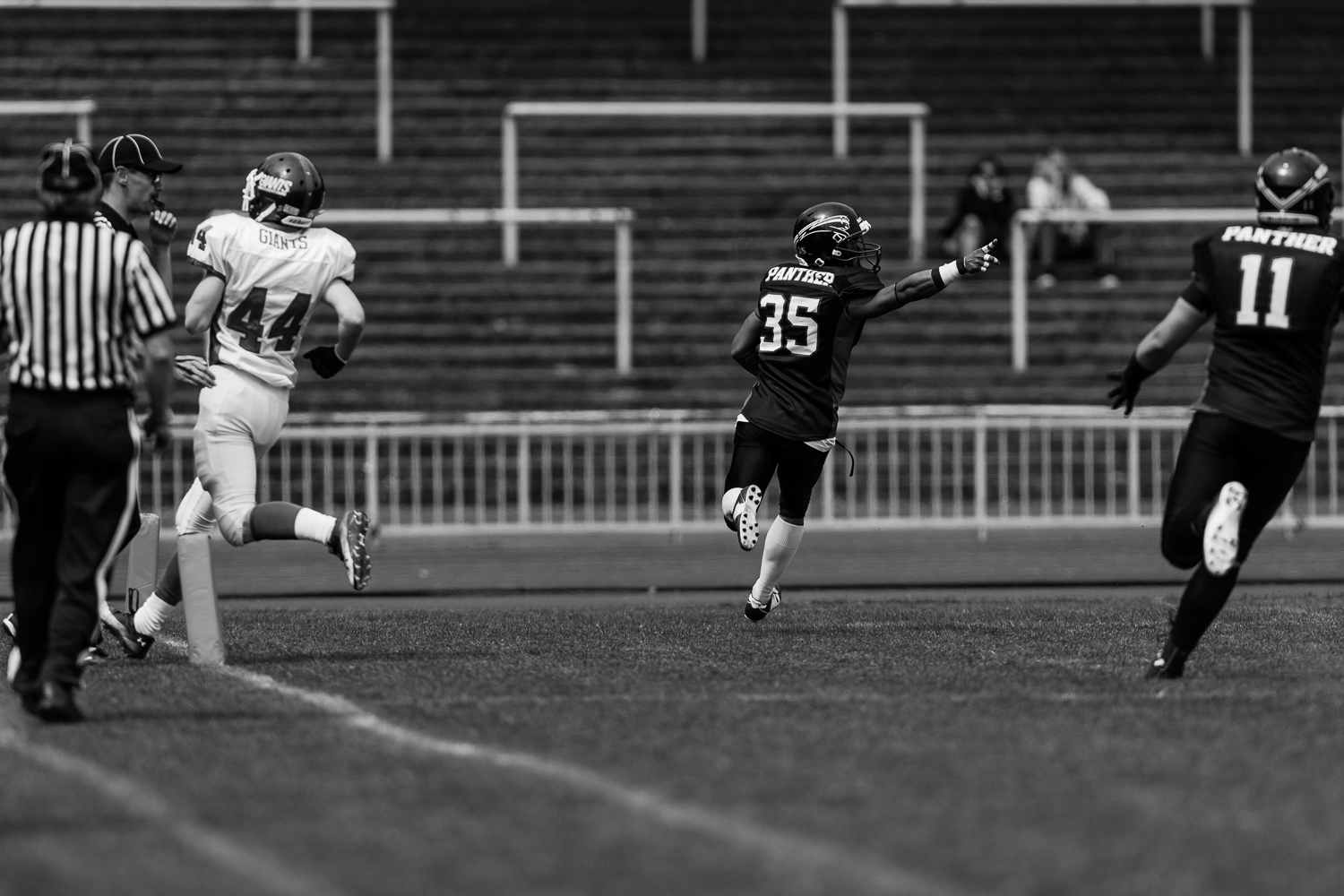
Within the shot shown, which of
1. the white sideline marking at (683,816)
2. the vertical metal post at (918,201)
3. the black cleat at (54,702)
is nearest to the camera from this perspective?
the white sideline marking at (683,816)

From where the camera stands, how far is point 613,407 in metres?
20.7

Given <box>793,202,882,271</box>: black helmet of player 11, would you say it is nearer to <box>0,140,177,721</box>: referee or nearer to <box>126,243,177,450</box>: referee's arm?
<box>126,243,177,450</box>: referee's arm

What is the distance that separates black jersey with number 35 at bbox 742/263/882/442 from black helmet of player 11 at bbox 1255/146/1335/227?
308 cm

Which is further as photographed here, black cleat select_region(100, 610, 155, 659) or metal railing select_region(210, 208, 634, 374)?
metal railing select_region(210, 208, 634, 374)

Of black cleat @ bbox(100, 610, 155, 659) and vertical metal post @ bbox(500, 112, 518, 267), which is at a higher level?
vertical metal post @ bbox(500, 112, 518, 267)

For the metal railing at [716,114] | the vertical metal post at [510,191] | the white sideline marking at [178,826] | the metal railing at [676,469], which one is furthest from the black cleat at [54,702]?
the metal railing at [716,114]

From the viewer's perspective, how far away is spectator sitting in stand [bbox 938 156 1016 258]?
2200 cm

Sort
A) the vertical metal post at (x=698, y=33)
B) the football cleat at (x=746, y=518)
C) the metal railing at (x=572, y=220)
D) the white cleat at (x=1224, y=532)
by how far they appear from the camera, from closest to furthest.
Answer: the white cleat at (x=1224, y=532)
the football cleat at (x=746, y=518)
the metal railing at (x=572, y=220)
the vertical metal post at (x=698, y=33)

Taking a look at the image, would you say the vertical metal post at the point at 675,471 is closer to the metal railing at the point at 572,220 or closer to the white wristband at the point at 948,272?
the metal railing at the point at 572,220

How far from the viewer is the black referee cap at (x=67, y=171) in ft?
25.5

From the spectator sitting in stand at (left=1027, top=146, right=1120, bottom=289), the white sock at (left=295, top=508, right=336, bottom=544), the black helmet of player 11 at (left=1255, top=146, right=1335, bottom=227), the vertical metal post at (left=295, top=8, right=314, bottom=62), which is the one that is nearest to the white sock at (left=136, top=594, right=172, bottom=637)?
the white sock at (left=295, top=508, right=336, bottom=544)

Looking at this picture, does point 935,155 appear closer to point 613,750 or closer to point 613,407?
point 613,407

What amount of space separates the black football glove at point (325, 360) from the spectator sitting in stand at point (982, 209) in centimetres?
1294

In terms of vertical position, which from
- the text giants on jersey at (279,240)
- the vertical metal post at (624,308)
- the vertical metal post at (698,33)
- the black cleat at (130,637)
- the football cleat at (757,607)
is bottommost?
the football cleat at (757,607)
